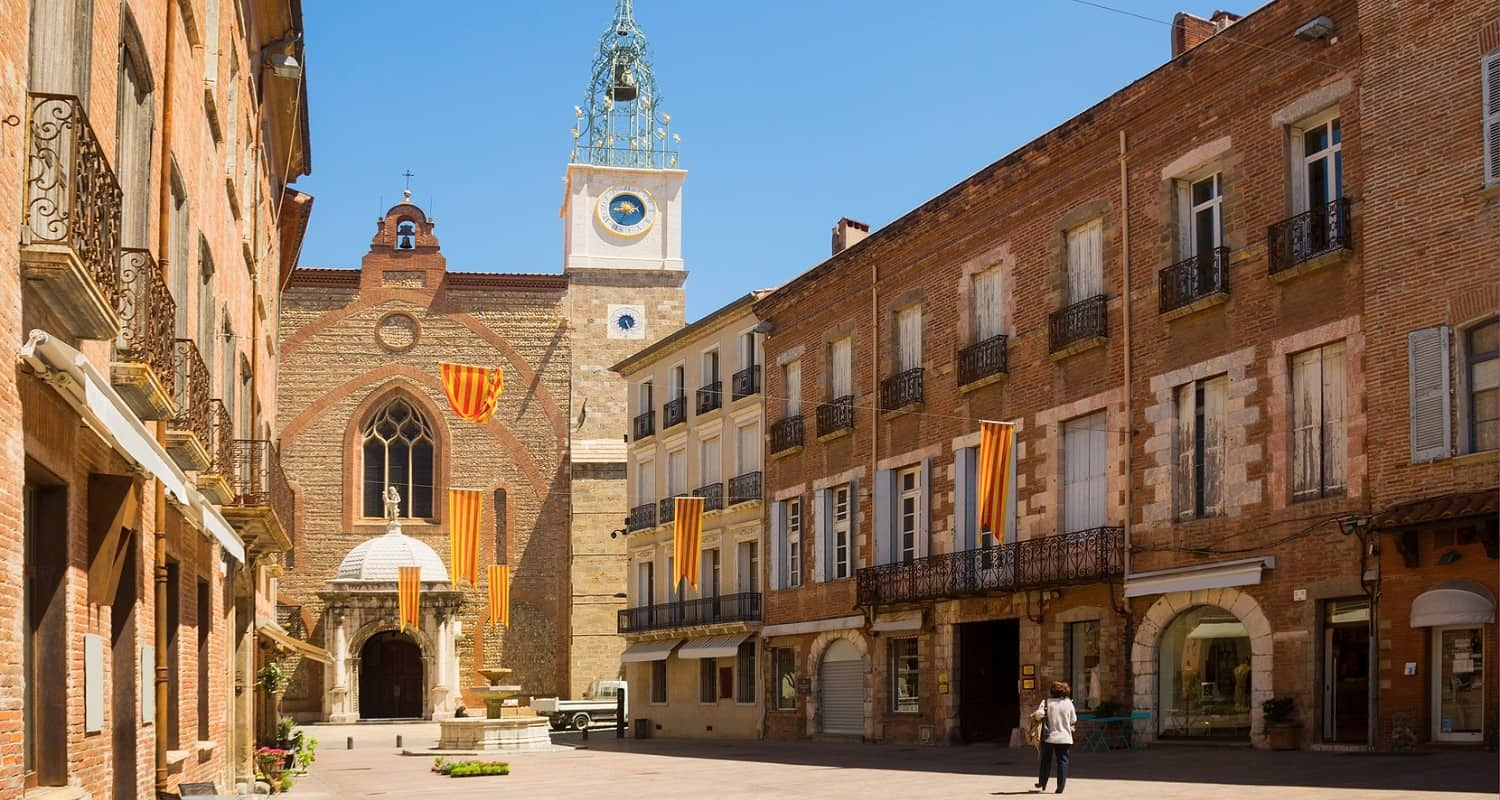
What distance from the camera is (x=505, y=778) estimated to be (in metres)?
27.6

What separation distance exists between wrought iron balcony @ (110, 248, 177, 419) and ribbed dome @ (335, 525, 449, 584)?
4630 cm

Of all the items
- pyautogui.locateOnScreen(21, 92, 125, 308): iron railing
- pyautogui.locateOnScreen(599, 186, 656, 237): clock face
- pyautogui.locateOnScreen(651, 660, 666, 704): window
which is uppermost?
pyautogui.locateOnScreen(599, 186, 656, 237): clock face

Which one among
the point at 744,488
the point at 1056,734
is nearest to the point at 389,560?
the point at 744,488

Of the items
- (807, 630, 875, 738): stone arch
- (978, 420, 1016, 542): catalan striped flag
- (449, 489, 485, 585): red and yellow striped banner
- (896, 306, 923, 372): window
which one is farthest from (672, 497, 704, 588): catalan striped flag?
(978, 420, 1016, 542): catalan striped flag

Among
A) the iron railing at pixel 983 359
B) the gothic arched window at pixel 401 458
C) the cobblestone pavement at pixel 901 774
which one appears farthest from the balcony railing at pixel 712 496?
the gothic arched window at pixel 401 458

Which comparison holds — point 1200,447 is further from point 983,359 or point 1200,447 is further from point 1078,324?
point 983,359

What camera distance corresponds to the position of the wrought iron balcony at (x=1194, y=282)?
24.0 meters

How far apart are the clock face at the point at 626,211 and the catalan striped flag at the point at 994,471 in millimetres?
36402

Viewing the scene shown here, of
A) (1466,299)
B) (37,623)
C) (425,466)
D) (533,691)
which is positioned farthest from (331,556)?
(37,623)

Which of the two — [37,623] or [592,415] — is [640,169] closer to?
[592,415]

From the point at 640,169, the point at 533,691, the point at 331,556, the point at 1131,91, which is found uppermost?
the point at 640,169

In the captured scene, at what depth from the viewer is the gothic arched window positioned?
61.2 meters

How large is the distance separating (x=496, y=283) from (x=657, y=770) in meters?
36.8

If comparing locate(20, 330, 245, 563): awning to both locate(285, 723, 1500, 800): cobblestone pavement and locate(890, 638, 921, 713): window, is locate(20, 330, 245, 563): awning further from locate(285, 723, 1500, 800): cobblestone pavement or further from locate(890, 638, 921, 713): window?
locate(890, 638, 921, 713): window
